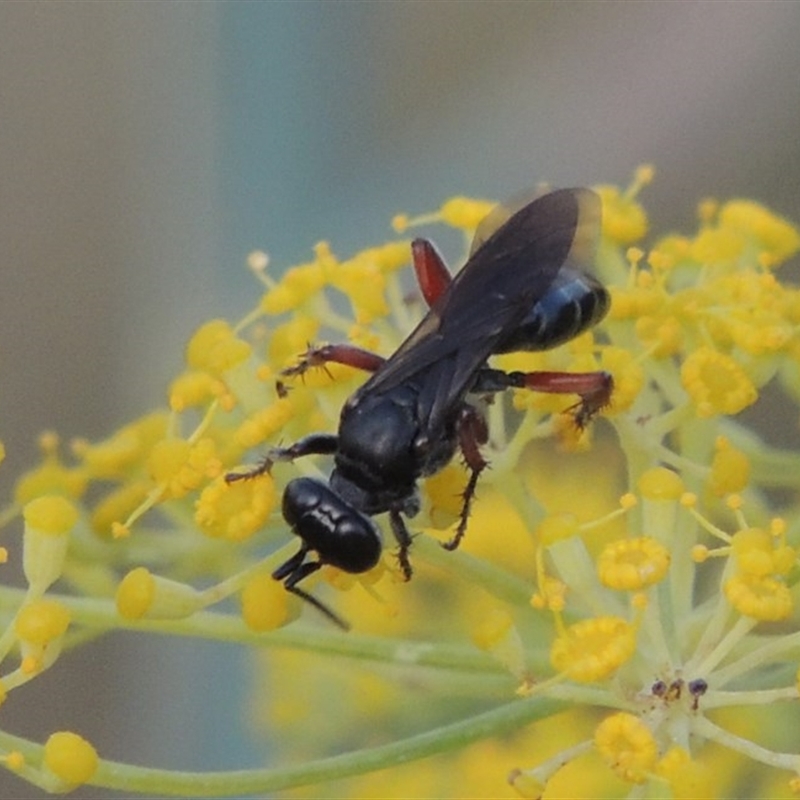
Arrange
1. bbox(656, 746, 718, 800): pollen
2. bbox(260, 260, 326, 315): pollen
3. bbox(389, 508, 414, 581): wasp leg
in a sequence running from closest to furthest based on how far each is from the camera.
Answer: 1. bbox(656, 746, 718, 800): pollen
2. bbox(389, 508, 414, 581): wasp leg
3. bbox(260, 260, 326, 315): pollen

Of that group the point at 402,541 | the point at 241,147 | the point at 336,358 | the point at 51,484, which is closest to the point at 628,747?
the point at 402,541

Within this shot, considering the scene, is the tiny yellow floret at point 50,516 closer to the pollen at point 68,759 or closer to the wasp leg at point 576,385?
the pollen at point 68,759

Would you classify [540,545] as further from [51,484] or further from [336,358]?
[51,484]

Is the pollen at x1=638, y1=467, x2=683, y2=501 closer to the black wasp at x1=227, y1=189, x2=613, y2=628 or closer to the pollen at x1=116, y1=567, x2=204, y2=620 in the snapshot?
the black wasp at x1=227, y1=189, x2=613, y2=628

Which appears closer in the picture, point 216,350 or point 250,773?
point 250,773

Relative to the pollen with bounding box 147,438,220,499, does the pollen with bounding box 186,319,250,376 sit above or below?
above

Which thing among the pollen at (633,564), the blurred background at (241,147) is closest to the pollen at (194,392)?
the pollen at (633,564)

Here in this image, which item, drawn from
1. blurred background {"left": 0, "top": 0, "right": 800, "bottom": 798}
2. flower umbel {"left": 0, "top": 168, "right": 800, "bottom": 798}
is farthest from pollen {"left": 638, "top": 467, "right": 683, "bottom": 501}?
blurred background {"left": 0, "top": 0, "right": 800, "bottom": 798}
